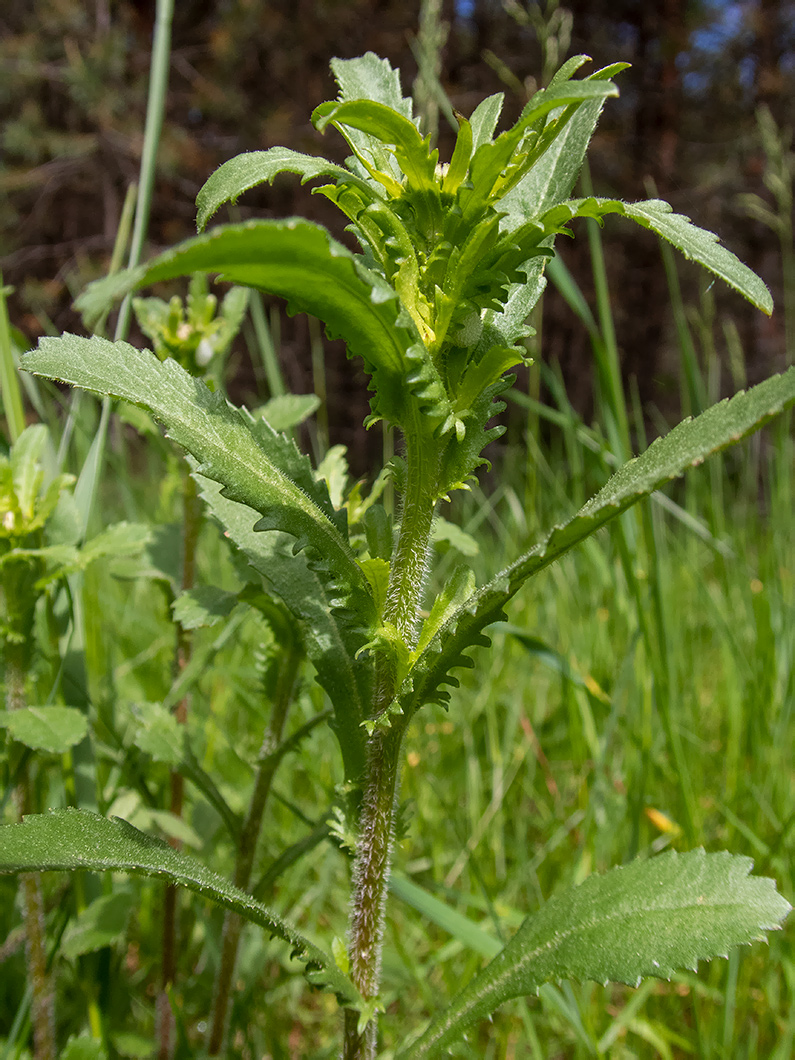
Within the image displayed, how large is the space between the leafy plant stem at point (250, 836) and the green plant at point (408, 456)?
27 centimetres

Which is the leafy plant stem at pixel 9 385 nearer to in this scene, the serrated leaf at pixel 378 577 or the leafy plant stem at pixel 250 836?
the leafy plant stem at pixel 250 836

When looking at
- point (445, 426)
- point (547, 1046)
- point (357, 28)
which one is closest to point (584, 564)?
point (547, 1046)

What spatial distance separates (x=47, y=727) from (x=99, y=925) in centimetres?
32

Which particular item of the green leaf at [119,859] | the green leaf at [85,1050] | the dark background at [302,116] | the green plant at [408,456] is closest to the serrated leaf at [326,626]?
the green plant at [408,456]

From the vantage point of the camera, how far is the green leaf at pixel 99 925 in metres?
1.10

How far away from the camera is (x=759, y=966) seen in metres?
1.49

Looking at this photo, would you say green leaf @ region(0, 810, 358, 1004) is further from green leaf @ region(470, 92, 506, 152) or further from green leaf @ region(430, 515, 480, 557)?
green leaf @ region(470, 92, 506, 152)

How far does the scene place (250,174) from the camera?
2.13 feet

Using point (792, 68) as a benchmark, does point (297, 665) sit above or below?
below

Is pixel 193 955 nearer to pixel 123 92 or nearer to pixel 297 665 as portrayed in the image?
pixel 297 665

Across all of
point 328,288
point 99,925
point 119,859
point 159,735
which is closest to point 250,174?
point 328,288

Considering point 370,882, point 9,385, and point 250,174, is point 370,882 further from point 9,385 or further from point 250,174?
point 9,385

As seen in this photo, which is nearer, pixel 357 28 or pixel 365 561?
pixel 365 561

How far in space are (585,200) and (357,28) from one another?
34.1 ft
